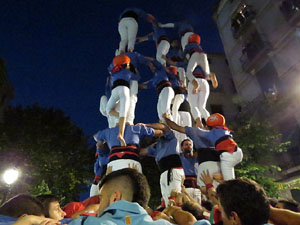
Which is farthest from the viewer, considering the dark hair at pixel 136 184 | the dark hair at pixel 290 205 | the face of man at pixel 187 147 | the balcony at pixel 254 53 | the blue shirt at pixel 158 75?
the balcony at pixel 254 53

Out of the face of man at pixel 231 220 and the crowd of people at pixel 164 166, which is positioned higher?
the crowd of people at pixel 164 166

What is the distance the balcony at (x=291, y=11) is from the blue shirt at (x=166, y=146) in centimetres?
1525

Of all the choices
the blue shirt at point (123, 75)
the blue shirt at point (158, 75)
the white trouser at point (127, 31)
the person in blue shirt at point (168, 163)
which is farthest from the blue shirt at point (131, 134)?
the white trouser at point (127, 31)

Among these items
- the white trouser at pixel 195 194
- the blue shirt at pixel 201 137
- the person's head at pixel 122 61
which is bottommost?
the white trouser at pixel 195 194

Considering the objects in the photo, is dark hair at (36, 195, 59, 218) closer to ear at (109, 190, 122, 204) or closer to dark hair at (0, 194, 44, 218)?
dark hair at (0, 194, 44, 218)

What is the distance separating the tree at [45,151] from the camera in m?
15.1

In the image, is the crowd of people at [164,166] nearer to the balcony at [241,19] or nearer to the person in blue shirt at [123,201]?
the person in blue shirt at [123,201]

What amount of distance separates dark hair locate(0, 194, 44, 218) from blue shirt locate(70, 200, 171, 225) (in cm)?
112

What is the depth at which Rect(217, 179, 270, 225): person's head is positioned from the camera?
6.30 feet

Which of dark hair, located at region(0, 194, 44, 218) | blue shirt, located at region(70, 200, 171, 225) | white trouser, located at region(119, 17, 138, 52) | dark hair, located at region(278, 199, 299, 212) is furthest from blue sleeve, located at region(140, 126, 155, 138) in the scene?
white trouser, located at region(119, 17, 138, 52)

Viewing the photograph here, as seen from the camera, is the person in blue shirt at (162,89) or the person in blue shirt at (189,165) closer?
the person in blue shirt at (189,165)

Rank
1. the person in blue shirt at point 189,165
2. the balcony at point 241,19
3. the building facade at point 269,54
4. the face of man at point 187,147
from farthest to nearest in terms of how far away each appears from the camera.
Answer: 1. the balcony at point 241,19
2. the building facade at point 269,54
3. the face of man at point 187,147
4. the person in blue shirt at point 189,165

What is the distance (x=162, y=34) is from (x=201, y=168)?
17.7 ft

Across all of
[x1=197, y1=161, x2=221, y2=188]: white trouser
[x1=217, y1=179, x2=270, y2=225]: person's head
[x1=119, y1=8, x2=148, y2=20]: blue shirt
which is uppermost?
[x1=119, y1=8, x2=148, y2=20]: blue shirt
